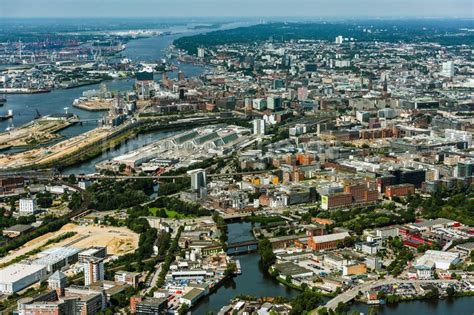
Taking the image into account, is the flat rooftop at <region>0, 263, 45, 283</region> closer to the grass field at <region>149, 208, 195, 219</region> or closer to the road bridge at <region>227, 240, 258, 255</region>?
the road bridge at <region>227, 240, 258, 255</region>

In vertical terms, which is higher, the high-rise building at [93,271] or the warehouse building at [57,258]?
the high-rise building at [93,271]

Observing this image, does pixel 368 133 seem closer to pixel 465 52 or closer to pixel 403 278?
pixel 403 278

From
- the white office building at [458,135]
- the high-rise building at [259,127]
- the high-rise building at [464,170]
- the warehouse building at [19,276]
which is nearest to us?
the warehouse building at [19,276]

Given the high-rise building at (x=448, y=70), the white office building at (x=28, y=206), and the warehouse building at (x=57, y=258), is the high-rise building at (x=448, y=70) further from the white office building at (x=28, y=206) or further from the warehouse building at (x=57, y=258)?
the warehouse building at (x=57, y=258)

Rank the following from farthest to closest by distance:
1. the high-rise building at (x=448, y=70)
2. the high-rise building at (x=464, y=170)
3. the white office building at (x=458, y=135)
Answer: the high-rise building at (x=448, y=70), the white office building at (x=458, y=135), the high-rise building at (x=464, y=170)

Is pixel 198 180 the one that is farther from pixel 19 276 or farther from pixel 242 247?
pixel 19 276

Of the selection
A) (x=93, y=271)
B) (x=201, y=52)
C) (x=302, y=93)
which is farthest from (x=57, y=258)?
(x=201, y=52)

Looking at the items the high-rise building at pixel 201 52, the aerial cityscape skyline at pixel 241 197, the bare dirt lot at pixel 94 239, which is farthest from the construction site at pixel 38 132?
the high-rise building at pixel 201 52

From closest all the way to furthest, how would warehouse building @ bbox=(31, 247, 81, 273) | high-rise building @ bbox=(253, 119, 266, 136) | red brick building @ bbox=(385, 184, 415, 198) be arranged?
warehouse building @ bbox=(31, 247, 81, 273), red brick building @ bbox=(385, 184, 415, 198), high-rise building @ bbox=(253, 119, 266, 136)

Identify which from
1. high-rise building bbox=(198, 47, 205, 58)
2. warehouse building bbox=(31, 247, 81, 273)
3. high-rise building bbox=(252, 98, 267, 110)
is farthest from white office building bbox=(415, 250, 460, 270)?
high-rise building bbox=(198, 47, 205, 58)
